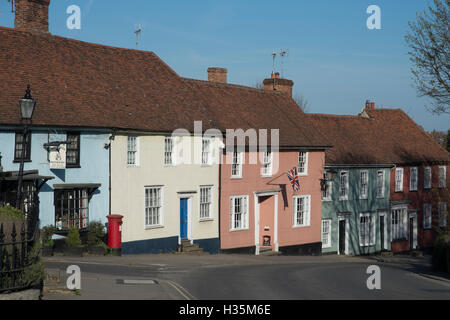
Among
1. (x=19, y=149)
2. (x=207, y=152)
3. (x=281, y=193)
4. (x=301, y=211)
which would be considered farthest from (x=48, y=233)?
(x=301, y=211)

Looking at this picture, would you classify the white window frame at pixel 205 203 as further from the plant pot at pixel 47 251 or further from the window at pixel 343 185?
the window at pixel 343 185

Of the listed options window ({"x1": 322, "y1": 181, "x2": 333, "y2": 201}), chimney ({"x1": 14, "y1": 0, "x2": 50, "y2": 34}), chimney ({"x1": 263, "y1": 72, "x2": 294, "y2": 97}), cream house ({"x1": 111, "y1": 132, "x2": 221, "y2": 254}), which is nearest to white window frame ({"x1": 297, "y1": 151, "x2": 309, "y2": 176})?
window ({"x1": 322, "y1": 181, "x2": 333, "y2": 201})

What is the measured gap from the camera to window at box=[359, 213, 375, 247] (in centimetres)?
4172

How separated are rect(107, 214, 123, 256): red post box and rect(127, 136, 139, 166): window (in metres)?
3.22

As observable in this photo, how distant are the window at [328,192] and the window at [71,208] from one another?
18.1m

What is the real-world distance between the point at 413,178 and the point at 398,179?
195cm

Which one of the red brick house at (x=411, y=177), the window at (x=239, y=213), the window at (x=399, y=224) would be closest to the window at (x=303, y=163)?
the window at (x=239, y=213)

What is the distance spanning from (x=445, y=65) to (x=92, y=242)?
16448 millimetres

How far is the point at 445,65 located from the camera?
80.7ft

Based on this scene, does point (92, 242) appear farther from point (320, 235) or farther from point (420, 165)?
point (420, 165)

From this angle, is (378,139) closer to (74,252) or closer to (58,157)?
(58,157)

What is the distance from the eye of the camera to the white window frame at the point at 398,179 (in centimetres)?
4416

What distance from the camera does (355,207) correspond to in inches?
1618
